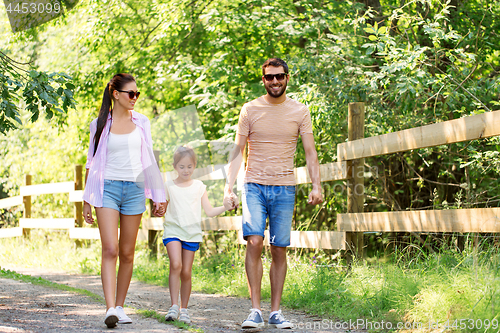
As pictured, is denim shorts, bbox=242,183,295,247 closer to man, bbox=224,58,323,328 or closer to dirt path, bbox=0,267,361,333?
man, bbox=224,58,323,328

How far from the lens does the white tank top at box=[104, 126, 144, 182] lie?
365cm

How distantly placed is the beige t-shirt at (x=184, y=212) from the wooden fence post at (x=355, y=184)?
159 cm

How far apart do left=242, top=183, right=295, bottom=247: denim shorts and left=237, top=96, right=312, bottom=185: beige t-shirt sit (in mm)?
68

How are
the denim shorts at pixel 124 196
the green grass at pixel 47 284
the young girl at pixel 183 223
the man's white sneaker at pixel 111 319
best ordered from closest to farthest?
the man's white sneaker at pixel 111 319
the denim shorts at pixel 124 196
the young girl at pixel 183 223
the green grass at pixel 47 284

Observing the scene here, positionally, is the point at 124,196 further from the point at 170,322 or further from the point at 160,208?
the point at 170,322

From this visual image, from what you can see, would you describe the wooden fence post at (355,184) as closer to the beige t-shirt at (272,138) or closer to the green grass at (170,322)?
the beige t-shirt at (272,138)

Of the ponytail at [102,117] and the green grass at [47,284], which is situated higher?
the ponytail at [102,117]

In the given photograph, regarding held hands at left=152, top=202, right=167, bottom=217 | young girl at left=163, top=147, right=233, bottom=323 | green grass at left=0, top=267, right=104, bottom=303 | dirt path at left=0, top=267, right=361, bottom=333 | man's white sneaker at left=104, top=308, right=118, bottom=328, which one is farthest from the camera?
green grass at left=0, top=267, right=104, bottom=303

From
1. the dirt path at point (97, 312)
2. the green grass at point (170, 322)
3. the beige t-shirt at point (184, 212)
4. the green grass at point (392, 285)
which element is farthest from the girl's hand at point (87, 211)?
the green grass at point (392, 285)

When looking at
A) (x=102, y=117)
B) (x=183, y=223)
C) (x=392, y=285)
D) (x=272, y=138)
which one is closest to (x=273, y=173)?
(x=272, y=138)

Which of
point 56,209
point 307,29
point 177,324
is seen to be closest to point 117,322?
point 177,324

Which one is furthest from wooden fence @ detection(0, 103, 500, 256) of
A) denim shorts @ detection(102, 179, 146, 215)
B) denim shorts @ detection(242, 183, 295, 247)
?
denim shorts @ detection(102, 179, 146, 215)

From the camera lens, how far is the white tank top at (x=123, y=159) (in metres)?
3.65

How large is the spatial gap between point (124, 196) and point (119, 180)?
13 centimetres
